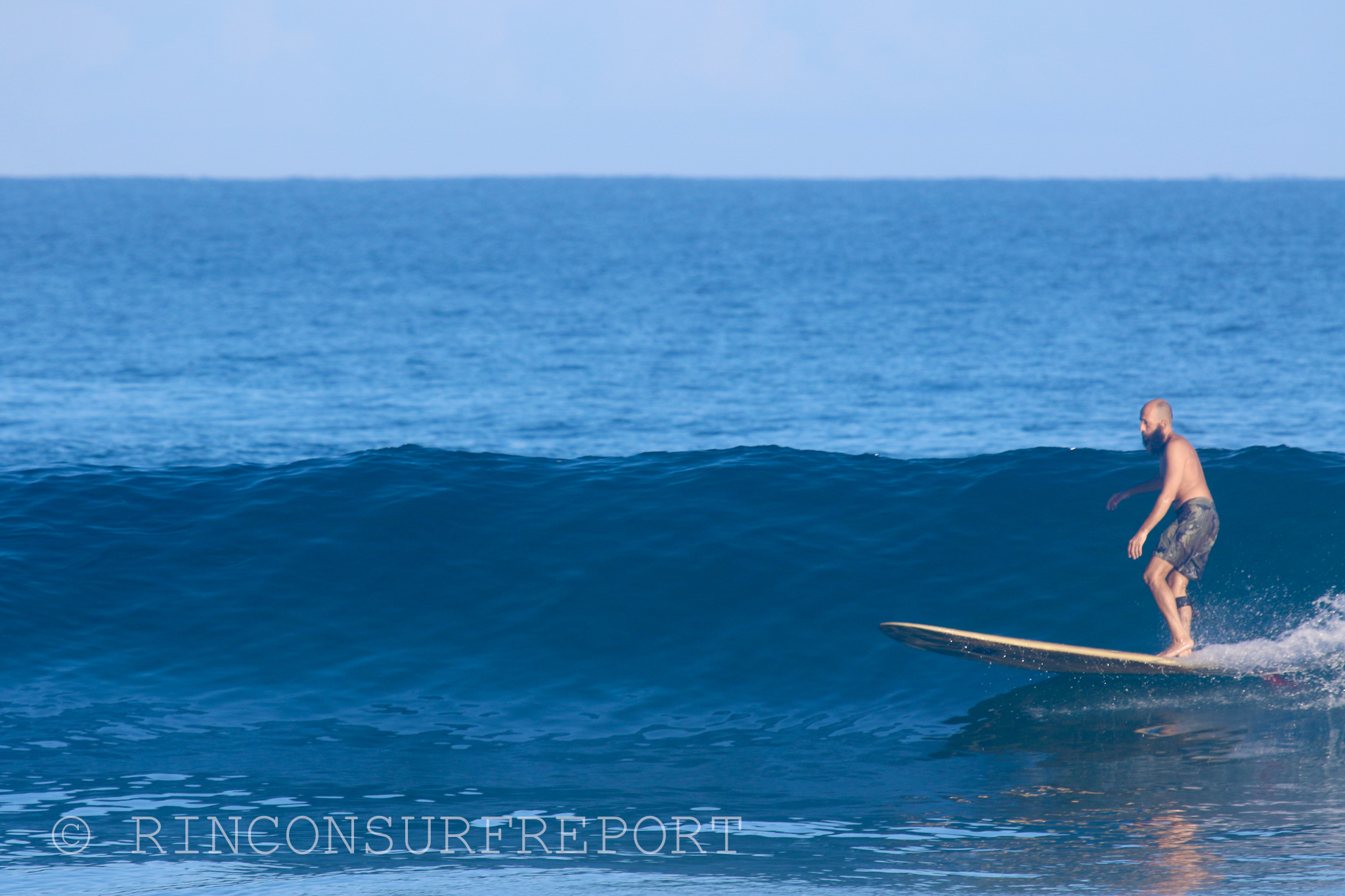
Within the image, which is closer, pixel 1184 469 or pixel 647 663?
pixel 1184 469

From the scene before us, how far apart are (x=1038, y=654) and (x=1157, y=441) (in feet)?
6.71

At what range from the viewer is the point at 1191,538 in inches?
398

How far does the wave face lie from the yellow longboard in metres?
0.39

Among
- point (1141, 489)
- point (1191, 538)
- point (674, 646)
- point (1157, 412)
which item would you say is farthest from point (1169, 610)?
point (674, 646)

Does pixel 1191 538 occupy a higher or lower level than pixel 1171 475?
lower

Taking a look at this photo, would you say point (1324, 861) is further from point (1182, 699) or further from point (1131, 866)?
point (1182, 699)

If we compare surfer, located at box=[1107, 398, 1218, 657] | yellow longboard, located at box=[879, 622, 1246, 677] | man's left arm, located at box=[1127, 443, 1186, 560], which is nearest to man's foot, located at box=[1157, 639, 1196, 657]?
surfer, located at box=[1107, 398, 1218, 657]

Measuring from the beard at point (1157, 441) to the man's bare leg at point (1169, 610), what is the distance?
915mm

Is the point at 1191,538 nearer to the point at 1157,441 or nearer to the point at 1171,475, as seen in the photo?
the point at 1171,475

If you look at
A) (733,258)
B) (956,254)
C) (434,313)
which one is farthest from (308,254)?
(956,254)

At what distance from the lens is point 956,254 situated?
298 feet

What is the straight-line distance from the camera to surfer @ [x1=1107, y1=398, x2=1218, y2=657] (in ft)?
33.1

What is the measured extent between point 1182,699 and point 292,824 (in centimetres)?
727

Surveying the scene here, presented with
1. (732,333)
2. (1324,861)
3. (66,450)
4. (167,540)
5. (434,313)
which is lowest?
(1324,861)
